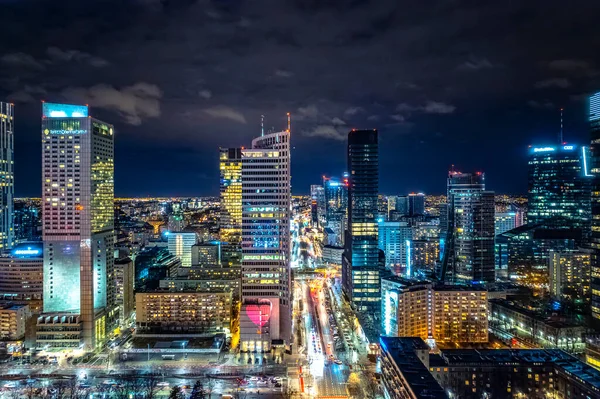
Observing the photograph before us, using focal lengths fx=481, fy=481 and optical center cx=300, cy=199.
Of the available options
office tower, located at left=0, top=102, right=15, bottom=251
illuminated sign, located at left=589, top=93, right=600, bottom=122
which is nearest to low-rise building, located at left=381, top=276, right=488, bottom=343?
illuminated sign, located at left=589, top=93, right=600, bottom=122

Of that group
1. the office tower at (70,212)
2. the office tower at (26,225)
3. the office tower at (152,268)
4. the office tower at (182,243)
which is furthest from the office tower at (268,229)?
the office tower at (26,225)

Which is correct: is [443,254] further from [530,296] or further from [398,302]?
[398,302]

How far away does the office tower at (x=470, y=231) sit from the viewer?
9231 cm

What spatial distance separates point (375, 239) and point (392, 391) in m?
41.0

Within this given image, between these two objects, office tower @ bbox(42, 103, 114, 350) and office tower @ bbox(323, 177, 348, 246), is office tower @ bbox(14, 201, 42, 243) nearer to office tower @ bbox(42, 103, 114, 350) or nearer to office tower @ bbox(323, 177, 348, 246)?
office tower @ bbox(42, 103, 114, 350)

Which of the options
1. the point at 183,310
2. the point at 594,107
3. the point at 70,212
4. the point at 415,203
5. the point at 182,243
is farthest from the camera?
the point at 415,203

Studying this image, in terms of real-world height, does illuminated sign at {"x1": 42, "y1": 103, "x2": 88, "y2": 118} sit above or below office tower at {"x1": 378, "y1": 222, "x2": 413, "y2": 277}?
above

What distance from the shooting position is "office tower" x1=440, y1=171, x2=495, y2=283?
92312 mm

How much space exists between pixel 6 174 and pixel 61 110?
5004cm

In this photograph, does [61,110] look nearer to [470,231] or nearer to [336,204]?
[470,231]

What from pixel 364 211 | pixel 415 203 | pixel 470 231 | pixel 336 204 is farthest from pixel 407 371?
pixel 415 203

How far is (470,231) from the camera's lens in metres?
93.3

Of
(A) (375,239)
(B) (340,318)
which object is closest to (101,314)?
(B) (340,318)

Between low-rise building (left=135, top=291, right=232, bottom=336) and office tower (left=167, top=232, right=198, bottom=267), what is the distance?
60.9m
